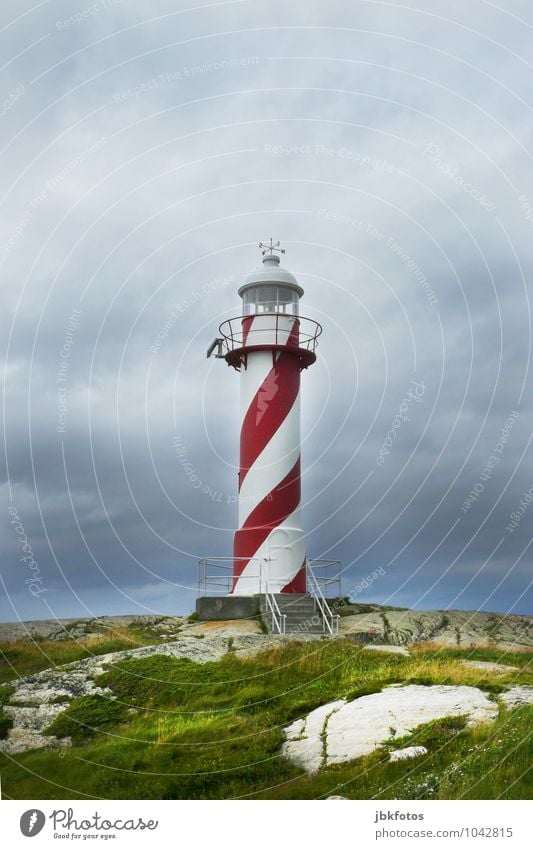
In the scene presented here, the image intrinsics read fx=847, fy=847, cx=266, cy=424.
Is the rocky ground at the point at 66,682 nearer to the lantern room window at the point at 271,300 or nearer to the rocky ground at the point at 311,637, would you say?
the rocky ground at the point at 311,637

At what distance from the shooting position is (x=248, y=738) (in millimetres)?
11602

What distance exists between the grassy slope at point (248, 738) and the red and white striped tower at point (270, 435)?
21.4 ft

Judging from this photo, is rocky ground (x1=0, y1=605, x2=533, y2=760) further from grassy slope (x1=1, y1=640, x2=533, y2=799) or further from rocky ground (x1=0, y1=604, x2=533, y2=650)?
→ grassy slope (x1=1, y1=640, x2=533, y2=799)

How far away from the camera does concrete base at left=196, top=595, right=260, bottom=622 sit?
2117 cm

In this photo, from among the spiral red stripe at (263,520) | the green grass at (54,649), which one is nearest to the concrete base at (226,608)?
the spiral red stripe at (263,520)

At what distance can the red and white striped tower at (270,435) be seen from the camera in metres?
22.5

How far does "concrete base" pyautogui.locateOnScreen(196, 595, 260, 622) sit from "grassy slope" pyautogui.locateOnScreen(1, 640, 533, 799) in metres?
5.37

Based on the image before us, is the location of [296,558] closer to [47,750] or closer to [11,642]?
[11,642]

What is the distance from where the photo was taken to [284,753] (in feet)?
36.0

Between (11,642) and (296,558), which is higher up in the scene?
(296,558)

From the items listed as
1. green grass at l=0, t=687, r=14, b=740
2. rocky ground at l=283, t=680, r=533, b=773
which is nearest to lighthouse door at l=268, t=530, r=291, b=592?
green grass at l=0, t=687, r=14, b=740
